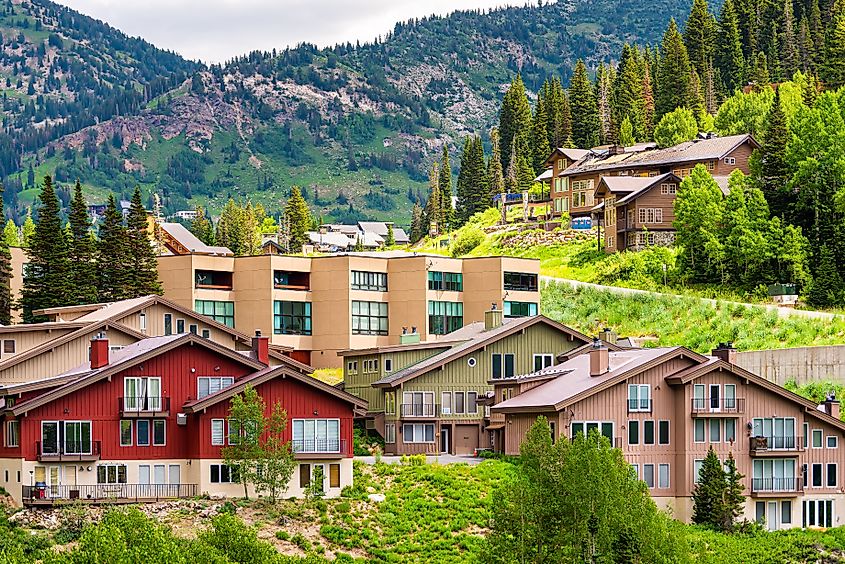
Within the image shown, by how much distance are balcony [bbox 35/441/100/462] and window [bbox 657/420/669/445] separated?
22.1 metres

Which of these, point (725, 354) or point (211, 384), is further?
point (725, 354)

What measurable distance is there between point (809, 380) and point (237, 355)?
28.7m

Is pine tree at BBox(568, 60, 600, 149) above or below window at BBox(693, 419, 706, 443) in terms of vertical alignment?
above

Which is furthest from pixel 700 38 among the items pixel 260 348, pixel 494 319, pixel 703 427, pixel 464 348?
pixel 260 348

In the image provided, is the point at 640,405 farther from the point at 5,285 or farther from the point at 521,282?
the point at 5,285

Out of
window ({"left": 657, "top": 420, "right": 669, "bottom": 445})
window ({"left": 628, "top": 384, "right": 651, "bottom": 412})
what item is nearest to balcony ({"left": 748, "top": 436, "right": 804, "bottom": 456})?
window ({"left": 657, "top": 420, "right": 669, "bottom": 445})

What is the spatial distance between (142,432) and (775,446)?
25.3 metres

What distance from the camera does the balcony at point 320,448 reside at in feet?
218

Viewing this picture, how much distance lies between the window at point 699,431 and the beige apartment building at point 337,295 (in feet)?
102

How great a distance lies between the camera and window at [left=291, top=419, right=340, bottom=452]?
219 feet

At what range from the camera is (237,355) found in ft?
222

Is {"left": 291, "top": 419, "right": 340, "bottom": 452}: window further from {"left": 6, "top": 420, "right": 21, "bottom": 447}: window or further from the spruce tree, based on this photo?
the spruce tree

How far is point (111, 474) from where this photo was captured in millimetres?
64062

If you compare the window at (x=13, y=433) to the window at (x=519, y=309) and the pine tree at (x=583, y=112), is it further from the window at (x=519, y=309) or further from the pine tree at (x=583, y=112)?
the pine tree at (x=583, y=112)
